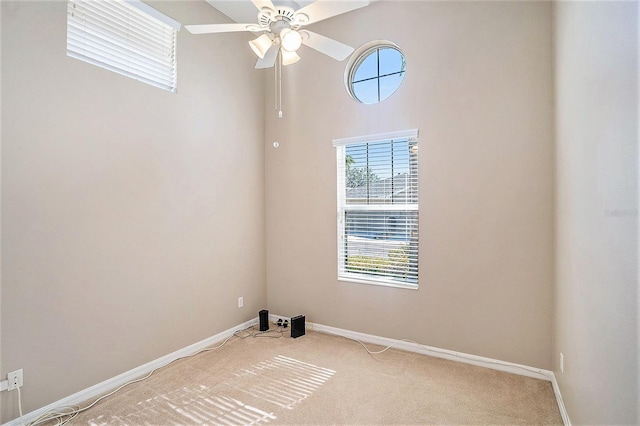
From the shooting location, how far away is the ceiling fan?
186cm

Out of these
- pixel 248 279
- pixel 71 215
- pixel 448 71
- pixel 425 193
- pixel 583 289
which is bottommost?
pixel 248 279

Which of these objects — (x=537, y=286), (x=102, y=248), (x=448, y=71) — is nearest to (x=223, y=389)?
(x=102, y=248)

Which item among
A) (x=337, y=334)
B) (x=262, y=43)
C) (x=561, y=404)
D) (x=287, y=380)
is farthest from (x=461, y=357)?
(x=262, y=43)

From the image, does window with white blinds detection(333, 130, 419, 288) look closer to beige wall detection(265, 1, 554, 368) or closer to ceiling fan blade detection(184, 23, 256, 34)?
beige wall detection(265, 1, 554, 368)

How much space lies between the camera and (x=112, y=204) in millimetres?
2482

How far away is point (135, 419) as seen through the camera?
2.11 meters

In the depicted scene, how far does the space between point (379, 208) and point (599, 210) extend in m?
1.99

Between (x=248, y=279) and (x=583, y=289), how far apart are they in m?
2.96

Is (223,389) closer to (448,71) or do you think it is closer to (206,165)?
(206,165)

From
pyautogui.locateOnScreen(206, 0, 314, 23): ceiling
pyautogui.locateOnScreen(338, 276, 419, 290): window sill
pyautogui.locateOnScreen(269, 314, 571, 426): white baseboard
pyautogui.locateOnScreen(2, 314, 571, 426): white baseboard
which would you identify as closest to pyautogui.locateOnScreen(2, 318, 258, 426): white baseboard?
pyautogui.locateOnScreen(2, 314, 571, 426): white baseboard

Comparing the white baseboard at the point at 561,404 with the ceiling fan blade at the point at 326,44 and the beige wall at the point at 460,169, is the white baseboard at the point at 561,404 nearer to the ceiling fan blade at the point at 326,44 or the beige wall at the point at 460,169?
the beige wall at the point at 460,169

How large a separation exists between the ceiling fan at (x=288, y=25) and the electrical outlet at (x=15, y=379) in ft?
7.43

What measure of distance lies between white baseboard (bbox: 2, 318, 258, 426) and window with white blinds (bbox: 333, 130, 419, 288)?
1.47 metres

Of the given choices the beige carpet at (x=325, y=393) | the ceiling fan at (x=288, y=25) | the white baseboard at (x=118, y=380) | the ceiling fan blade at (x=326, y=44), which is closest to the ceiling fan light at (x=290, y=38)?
the ceiling fan at (x=288, y=25)
